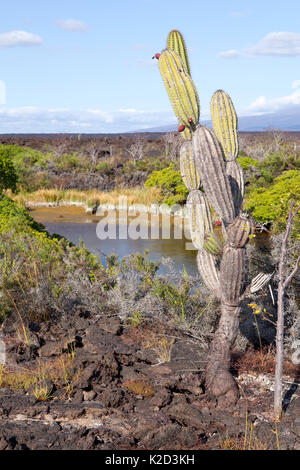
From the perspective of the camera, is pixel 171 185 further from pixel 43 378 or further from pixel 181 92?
pixel 43 378

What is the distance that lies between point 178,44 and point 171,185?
13.0 m

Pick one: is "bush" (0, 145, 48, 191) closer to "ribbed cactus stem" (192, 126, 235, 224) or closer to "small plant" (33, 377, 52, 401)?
"small plant" (33, 377, 52, 401)

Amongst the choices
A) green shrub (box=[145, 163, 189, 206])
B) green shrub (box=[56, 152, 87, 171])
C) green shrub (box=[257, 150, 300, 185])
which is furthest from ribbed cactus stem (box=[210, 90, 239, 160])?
green shrub (box=[56, 152, 87, 171])

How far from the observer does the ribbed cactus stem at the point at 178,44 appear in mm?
5320

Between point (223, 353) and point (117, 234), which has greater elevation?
point (223, 353)

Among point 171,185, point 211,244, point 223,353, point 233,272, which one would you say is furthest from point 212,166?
point 171,185

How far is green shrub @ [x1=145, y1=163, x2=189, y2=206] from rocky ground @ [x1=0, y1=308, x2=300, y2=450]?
11.5m

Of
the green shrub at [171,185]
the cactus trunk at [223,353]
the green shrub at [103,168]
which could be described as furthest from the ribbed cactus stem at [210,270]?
the green shrub at [103,168]

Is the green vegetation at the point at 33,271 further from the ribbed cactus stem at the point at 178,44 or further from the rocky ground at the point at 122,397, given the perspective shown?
the ribbed cactus stem at the point at 178,44

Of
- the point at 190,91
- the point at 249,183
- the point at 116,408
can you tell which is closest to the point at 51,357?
the point at 116,408

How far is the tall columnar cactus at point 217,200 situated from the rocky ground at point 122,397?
346 mm

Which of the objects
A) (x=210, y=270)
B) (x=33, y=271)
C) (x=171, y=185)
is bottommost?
(x=33, y=271)

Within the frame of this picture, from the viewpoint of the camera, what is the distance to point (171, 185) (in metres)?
18.3

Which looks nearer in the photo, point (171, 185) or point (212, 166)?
point (212, 166)
